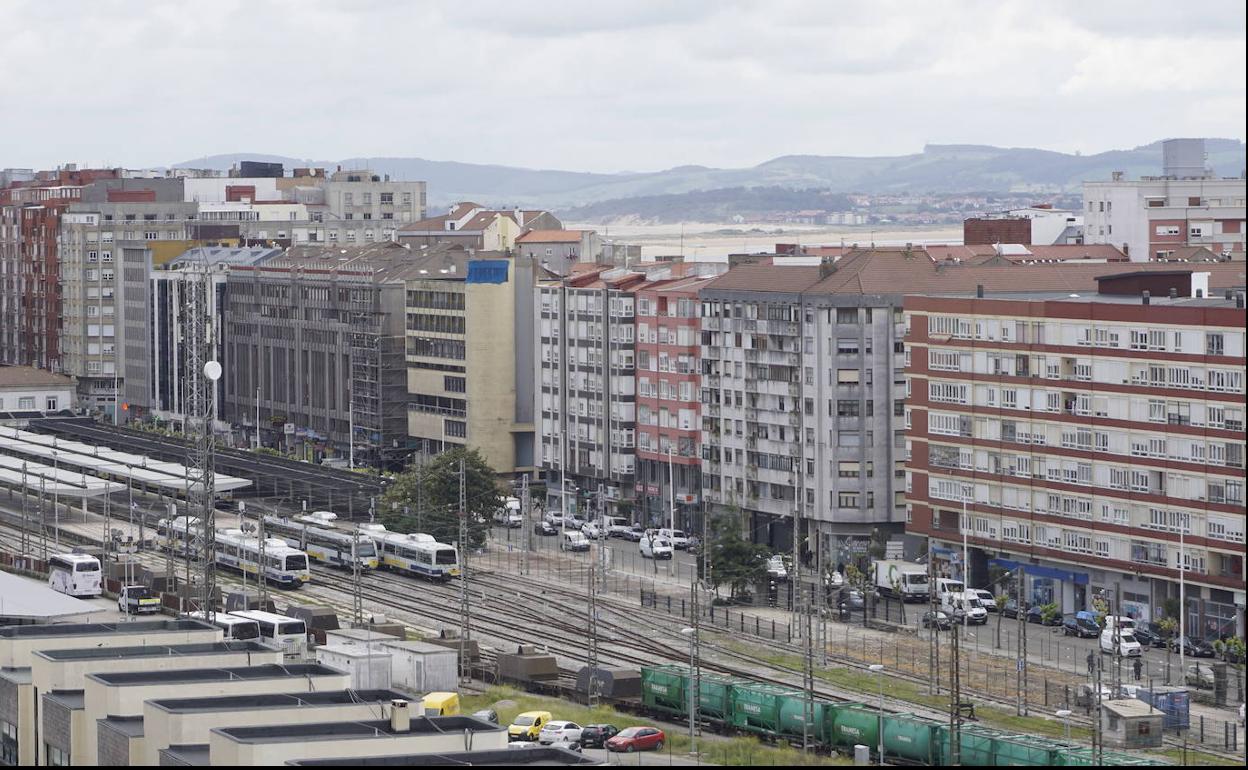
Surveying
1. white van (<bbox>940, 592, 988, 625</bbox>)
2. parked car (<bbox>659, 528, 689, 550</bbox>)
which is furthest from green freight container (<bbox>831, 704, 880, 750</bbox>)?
parked car (<bbox>659, 528, 689, 550</bbox>)

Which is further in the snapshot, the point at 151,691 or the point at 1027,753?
the point at 1027,753

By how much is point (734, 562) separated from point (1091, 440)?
53.5 feet

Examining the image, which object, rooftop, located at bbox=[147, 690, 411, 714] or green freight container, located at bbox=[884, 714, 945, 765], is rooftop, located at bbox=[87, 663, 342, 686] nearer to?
rooftop, located at bbox=[147, 690, 411, 714]

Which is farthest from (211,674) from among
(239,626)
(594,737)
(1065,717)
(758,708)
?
(1065,717)

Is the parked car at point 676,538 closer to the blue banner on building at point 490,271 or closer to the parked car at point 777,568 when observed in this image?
the parked car at point 777,568

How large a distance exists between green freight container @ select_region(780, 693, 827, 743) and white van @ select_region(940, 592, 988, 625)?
2378 cm

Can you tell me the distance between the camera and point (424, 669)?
86062 mm

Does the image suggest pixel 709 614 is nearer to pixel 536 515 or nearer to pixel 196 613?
pixel 196 613

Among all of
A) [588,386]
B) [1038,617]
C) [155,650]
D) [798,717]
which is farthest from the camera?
[588,386]

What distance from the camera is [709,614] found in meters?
108

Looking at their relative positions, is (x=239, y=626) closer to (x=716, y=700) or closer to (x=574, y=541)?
(x=716, y=700)

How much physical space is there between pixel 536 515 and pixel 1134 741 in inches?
2756

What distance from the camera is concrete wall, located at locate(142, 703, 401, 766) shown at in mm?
60281

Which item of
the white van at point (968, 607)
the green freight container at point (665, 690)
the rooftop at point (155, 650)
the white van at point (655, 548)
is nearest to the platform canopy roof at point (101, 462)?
the white van at point (655, 548)
